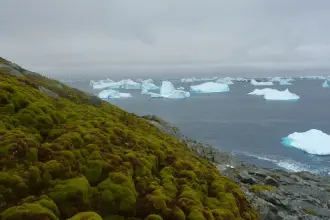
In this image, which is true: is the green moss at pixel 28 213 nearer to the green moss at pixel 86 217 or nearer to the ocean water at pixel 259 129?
the green moss at pixel 86 217

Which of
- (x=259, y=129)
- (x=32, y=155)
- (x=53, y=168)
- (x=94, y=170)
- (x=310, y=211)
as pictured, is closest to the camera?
(x=53, y=168)

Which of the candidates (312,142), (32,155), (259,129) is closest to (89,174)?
(32,155)

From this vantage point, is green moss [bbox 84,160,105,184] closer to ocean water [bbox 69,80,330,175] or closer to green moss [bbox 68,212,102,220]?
green moss [bbox 68,212,102,220]

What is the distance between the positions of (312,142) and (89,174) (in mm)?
74453

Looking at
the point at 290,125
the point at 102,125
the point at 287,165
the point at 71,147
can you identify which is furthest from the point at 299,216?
the point at 290,125

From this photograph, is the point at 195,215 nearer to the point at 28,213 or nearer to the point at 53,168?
the point at 53,168

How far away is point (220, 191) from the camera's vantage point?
44.1 ft

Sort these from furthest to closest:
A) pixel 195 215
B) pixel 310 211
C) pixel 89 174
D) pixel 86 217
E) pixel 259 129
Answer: pixel 259 129 < pixel 310 211 < pixel 89 174 < pixel 195 215 < pixel 86 217

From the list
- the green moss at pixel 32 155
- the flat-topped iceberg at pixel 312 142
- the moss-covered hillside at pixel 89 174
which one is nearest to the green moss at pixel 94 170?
the moss-covered hillside at pixel 89 174

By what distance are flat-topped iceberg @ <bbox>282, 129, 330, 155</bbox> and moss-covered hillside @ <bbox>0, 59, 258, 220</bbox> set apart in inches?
2615

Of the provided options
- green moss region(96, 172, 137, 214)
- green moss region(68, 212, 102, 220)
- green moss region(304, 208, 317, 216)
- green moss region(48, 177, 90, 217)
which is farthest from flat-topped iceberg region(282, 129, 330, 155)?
green moss region(68, 212, 102, 220)

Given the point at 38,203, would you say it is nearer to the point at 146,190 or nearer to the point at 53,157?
the point at 53,157

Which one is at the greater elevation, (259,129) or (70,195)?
(70,195)

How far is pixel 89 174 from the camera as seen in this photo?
10945mm
